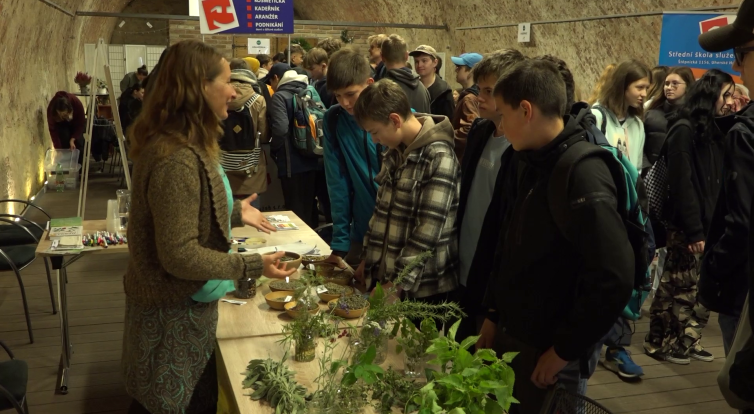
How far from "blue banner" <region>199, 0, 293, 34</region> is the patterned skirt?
187 inches

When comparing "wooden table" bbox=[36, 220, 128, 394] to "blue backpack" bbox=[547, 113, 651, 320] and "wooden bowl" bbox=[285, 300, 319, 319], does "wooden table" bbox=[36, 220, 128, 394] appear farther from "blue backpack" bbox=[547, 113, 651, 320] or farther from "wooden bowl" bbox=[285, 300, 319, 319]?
"blue backpack" bbox=[547, 113, 651, 320]

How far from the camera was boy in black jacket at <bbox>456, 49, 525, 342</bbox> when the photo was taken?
244cm

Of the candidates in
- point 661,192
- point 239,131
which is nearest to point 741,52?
point 661,192

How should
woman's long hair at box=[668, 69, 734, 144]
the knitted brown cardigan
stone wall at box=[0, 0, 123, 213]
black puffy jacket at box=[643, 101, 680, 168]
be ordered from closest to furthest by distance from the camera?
the knitted brown cardigan < woman's long hair at box=[668, 69, 734, 144] < black puffy jacket at box=[643, 101, 680, 168] < stone wall at box=[0, 0, 123, 213]

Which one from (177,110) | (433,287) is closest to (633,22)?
(433,287)

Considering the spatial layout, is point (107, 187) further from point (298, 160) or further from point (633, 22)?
point (633, 22)

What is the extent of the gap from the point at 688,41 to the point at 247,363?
5.53 m

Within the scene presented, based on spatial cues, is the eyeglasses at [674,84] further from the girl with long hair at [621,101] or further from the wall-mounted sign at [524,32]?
the wall-mounted sign at [524,32]

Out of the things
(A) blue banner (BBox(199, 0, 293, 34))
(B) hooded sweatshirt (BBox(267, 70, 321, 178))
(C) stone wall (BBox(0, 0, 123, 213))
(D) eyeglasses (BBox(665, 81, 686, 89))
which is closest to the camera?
(D) eyeglasses (BBox(665, 81, 686, 89))

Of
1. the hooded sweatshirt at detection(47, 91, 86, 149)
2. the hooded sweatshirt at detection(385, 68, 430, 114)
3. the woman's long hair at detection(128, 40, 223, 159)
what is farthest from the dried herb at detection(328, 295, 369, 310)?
the hooded sweatshirt at detection(47, 91, 86, 149)

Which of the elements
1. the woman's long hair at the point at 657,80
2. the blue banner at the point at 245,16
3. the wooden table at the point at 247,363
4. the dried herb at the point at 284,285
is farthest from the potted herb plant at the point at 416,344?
the blue banner at the point at 245,16

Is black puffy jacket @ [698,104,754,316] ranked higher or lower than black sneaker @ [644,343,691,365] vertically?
higher

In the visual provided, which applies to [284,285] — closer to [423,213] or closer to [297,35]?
[423,213]

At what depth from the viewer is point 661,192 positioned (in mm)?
3861
